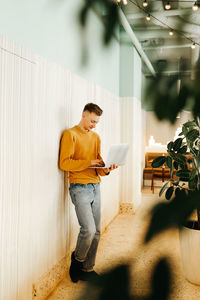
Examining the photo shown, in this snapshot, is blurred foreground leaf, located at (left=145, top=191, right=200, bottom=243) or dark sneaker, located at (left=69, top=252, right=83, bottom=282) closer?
blurred foreground leaf, located at (left=145, top=191, right=200, bottom=243)

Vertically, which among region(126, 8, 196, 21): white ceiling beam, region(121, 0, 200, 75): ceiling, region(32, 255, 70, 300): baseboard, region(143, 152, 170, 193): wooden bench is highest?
region(126, 8, 196, 21): white ceiling beam

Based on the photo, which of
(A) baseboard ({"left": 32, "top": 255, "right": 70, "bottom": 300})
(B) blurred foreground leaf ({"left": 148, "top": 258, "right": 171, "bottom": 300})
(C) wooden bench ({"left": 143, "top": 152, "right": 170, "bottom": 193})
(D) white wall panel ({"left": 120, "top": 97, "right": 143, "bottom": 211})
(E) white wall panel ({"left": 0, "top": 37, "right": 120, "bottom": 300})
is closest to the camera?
(B) blurred foreground leaf ({"left": 148, "top": 258, "right": 171, "bottom": 300})

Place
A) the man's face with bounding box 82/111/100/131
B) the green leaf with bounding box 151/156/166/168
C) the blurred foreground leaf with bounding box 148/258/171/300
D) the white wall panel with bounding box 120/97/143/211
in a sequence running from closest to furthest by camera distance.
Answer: the blurred foreground leaf with bounding box 148/258/171/300, the green leaf with bounding box 151/156/166/168, the man's face with bounding box 82/111/100/131, the white wall panel with bounding box 120/97/143/211

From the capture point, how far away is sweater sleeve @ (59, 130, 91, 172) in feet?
7.32

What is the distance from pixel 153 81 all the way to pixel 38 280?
2.05 meters

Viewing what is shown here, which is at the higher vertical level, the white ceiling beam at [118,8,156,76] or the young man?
the white ceiling beam at [118,8,156,76]

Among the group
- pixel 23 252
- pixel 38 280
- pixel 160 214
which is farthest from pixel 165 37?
pixel 38 280

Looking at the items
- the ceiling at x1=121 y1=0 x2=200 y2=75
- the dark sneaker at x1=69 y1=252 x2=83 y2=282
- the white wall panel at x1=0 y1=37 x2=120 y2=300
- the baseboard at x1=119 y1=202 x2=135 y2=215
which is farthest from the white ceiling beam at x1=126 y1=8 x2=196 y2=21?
the baseboard at x1=119 y1=202 x2=135 y2=215

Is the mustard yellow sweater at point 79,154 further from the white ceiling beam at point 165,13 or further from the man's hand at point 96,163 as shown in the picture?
the white ceiling beam at point 165,13

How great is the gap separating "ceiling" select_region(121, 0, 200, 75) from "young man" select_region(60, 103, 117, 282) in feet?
6.22

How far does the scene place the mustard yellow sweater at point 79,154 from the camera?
2242 mm

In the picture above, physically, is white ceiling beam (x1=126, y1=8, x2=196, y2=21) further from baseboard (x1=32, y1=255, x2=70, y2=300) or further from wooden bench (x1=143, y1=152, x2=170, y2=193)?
baseboard (x1=32, y1=255, x2=70, y2=300)

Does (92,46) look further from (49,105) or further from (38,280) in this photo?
(38,280)

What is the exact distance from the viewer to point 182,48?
0.33m
